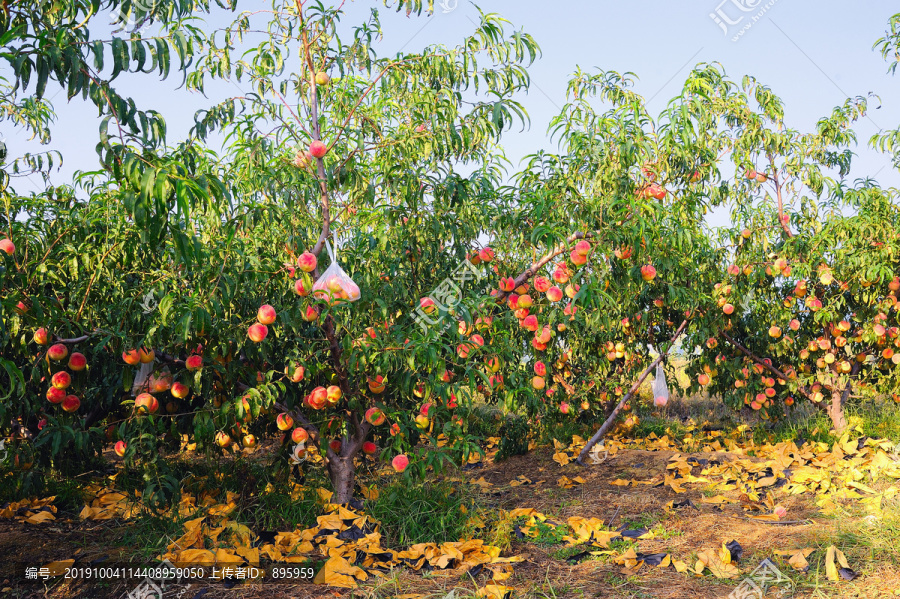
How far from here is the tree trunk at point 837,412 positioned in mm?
5934

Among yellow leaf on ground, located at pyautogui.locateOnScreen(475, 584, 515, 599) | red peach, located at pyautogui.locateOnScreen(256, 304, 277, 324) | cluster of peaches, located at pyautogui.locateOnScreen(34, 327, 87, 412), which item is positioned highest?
red peach, located at pyautogui.locateOnScreen(256, 304, 277, 324)

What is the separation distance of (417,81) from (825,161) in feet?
14.1

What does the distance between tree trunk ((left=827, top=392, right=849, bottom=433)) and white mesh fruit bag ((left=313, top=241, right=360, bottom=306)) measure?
5.16 meters

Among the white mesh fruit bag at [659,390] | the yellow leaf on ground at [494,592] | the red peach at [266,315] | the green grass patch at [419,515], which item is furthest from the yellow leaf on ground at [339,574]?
the white mesh fruit bag at [659,390]

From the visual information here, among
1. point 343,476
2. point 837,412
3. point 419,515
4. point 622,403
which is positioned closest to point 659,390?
point 622,403

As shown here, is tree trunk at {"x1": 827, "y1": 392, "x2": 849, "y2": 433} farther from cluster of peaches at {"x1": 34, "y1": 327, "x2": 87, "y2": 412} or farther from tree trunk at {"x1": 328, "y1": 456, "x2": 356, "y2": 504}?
cluster of peaches at {"x1": 34, "y1": 327, "x2": 87, "y2": 412}

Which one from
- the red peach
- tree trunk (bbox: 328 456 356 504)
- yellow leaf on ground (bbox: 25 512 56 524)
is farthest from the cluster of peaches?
tree trunk (bbox: 328 456 356 504)

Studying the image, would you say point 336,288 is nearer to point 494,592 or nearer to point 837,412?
point 494,592

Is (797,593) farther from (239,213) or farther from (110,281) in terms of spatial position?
(110,281)

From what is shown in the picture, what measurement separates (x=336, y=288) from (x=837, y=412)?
5.36 meters

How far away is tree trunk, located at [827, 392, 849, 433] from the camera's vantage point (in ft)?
19.5

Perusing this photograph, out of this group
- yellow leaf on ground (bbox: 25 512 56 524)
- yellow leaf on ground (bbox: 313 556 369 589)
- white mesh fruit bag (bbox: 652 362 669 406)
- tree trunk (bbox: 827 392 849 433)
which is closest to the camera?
yellow leaf on ground (bbox: 313 556 369 589)

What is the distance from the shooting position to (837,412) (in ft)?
19.7

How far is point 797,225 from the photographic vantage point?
5703 mm
